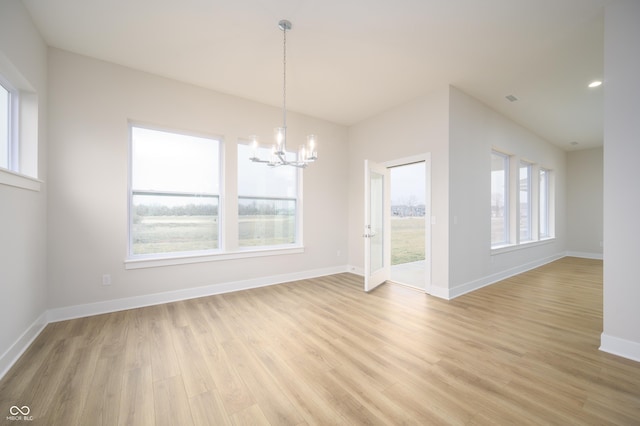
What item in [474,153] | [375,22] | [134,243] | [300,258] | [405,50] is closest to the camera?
[375,22]

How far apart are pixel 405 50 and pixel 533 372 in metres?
3.36

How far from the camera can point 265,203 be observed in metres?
4.38

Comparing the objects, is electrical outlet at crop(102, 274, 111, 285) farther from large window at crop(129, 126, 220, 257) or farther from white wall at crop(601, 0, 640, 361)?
white wall at crop(601, 0, 640, 361)

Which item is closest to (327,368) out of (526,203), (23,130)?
(23,130)

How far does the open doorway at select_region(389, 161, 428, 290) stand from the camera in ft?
20.7

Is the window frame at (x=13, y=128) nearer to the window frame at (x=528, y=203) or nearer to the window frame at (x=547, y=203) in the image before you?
the window frame at (x=528, y=203)

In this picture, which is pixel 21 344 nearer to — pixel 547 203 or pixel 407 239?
pixel 407 239

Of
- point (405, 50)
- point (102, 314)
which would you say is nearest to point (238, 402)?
point (102, 314)

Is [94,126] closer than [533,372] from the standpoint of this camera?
No

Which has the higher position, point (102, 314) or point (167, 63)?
point (167, 63)

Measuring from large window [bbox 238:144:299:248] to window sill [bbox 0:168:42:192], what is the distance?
223cm

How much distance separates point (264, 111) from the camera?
4230 mm

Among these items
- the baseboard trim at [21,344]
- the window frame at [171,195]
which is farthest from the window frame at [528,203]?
the baseboard trim at [21,344]

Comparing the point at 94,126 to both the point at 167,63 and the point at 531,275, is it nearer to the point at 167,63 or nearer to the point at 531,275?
the point at 167,63
